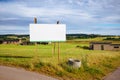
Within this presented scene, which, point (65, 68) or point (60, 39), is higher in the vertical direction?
point (60, 39)

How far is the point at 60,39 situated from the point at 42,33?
1.95 metres

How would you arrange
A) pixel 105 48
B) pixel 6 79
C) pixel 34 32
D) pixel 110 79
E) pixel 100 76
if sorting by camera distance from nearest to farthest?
pixel 6 79
pixel 110 79
pixel 100 76
pixel 34 32
pixel 105 48

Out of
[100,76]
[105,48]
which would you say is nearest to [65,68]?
[100,76]

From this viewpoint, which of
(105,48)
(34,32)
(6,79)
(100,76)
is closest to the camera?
(6,79)

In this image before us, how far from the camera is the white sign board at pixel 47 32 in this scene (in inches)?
817

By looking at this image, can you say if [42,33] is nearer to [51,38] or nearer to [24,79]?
[51,38]

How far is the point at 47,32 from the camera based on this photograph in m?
21.2

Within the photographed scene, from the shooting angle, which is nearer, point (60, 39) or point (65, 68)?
point (65, 68)

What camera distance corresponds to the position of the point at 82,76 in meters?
15.3

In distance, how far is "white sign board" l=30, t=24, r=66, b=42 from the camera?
20750 mm

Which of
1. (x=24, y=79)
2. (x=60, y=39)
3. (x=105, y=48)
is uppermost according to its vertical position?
(x=60, y=39)

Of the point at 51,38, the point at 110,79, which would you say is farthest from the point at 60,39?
the point at 110,79

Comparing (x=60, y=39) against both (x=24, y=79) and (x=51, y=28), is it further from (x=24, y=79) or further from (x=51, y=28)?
(x=24, y=79)

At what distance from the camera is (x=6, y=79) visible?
11867 millimetres
